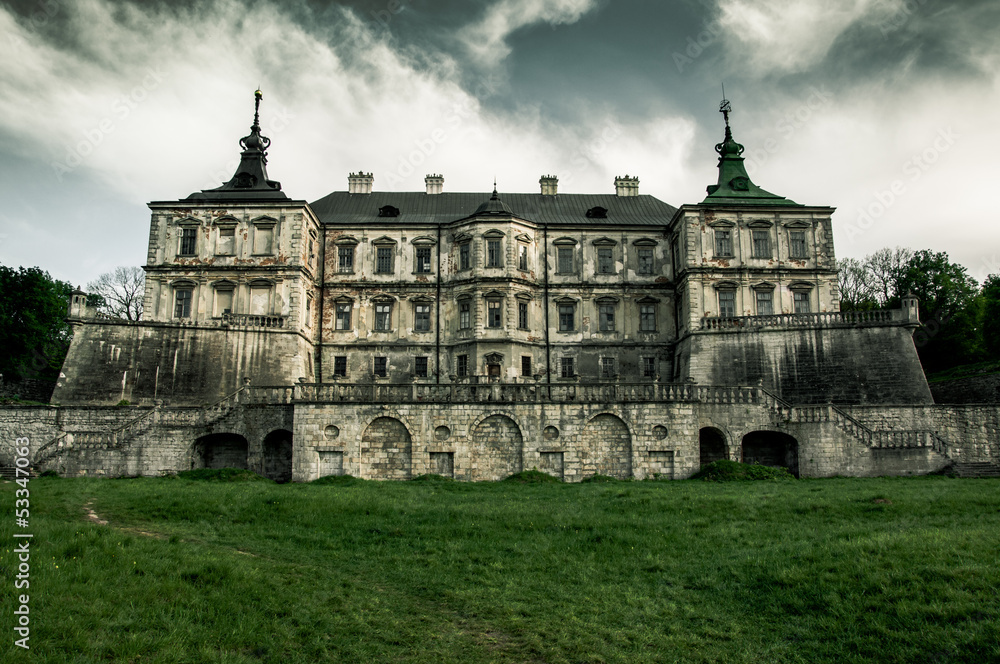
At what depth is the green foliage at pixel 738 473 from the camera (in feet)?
88.6

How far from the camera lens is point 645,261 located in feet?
147

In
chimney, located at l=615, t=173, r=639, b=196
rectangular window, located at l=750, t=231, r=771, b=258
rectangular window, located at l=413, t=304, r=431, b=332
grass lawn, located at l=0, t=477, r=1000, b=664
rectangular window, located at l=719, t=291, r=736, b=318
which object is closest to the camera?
grass lawn, located at l=0, t=477, r=1000, b=664

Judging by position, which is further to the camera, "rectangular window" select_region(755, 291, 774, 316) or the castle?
"rectangular window" select_region(755, 291, 774, 316)

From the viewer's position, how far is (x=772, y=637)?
10742 mm

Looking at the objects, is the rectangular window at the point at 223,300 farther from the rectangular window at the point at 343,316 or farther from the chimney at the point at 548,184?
the chimney at the point at 548,184

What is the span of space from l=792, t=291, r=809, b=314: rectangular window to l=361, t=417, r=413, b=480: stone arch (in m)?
25.4

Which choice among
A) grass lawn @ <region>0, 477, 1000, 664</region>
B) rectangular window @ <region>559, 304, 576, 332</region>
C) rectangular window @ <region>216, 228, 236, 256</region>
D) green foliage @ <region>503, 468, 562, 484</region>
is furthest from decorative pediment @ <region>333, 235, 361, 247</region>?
grass lawn @ <region>0, 477, 1000, 664</region>

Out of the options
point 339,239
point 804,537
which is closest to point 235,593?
point 804,537

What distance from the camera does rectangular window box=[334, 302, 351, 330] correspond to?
4344 centimetres

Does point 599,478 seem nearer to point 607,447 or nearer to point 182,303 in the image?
point 607,447

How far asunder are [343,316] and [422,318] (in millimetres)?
5047

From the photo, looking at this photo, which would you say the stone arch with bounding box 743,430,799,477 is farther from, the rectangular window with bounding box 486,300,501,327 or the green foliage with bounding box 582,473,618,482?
the rectangular window with bounding box 486,300,501,327

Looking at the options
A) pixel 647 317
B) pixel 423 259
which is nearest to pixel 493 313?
pixel 423 259

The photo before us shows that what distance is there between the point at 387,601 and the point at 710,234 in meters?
34.5
